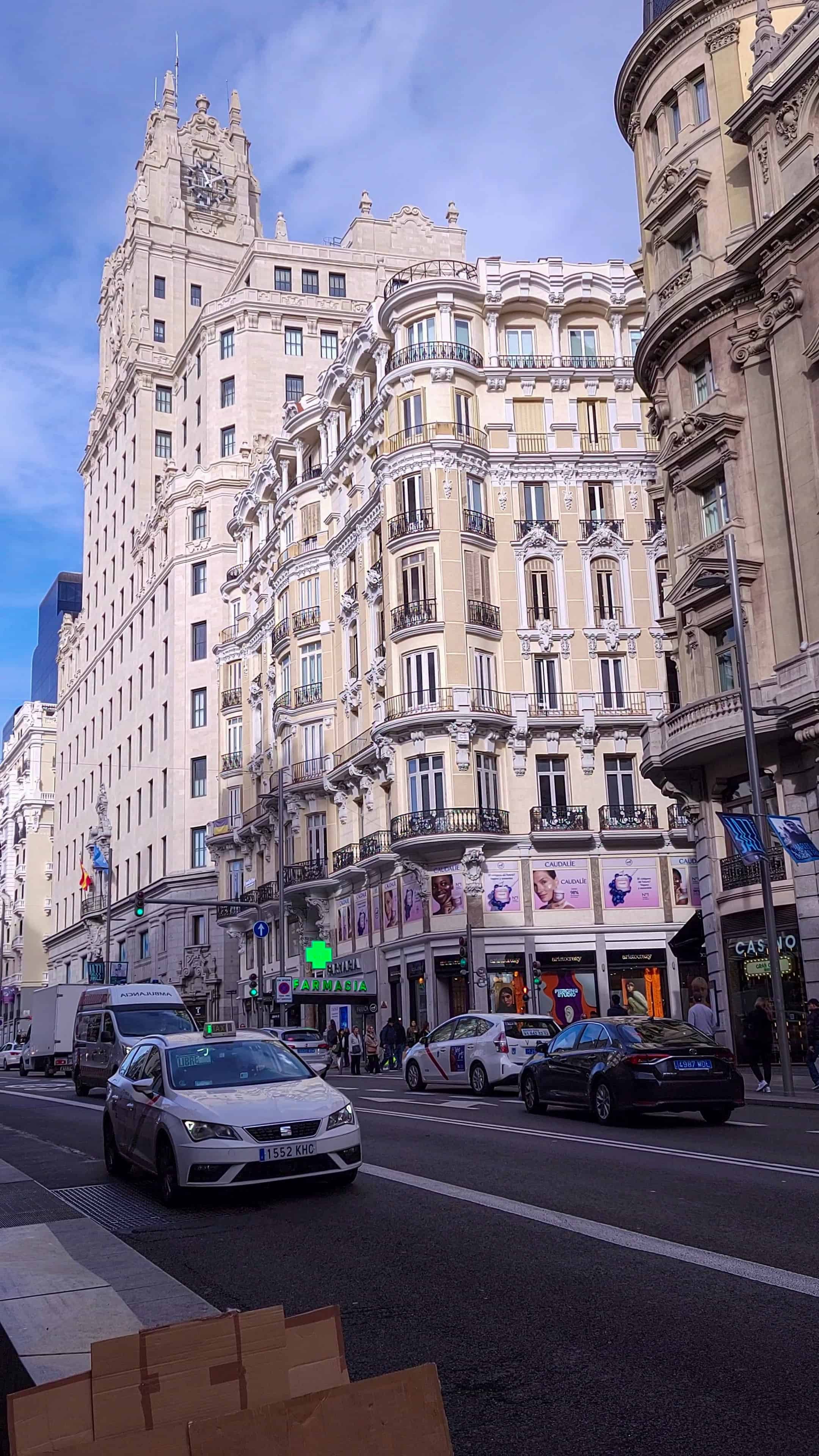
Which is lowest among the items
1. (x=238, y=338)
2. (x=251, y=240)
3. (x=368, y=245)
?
(x=238, y=338)

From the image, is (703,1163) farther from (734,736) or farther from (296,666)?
(296,666)

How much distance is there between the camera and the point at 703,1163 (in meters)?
11.8

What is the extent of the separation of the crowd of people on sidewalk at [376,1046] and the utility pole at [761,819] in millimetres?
17240

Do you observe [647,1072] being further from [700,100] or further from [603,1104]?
[700,100]

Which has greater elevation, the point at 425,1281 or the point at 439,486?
the point at 439,486

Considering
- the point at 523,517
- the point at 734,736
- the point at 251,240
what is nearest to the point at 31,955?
the point at 251,240

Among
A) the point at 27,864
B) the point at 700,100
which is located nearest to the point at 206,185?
the point at 27,864

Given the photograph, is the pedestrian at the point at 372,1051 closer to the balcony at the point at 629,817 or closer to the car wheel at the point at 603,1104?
the balcony at the point at 629,817

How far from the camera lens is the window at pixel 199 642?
233 feet

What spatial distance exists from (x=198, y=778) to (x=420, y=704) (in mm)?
28631

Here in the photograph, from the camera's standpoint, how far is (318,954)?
48969 mm

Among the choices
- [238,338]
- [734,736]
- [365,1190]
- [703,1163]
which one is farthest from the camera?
[238,338]

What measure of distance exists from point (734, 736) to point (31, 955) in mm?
100195

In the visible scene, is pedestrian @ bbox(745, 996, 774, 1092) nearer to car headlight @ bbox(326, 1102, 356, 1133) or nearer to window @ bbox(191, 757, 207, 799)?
car headlight @ bbox(326, 1102, 356, 1133)
